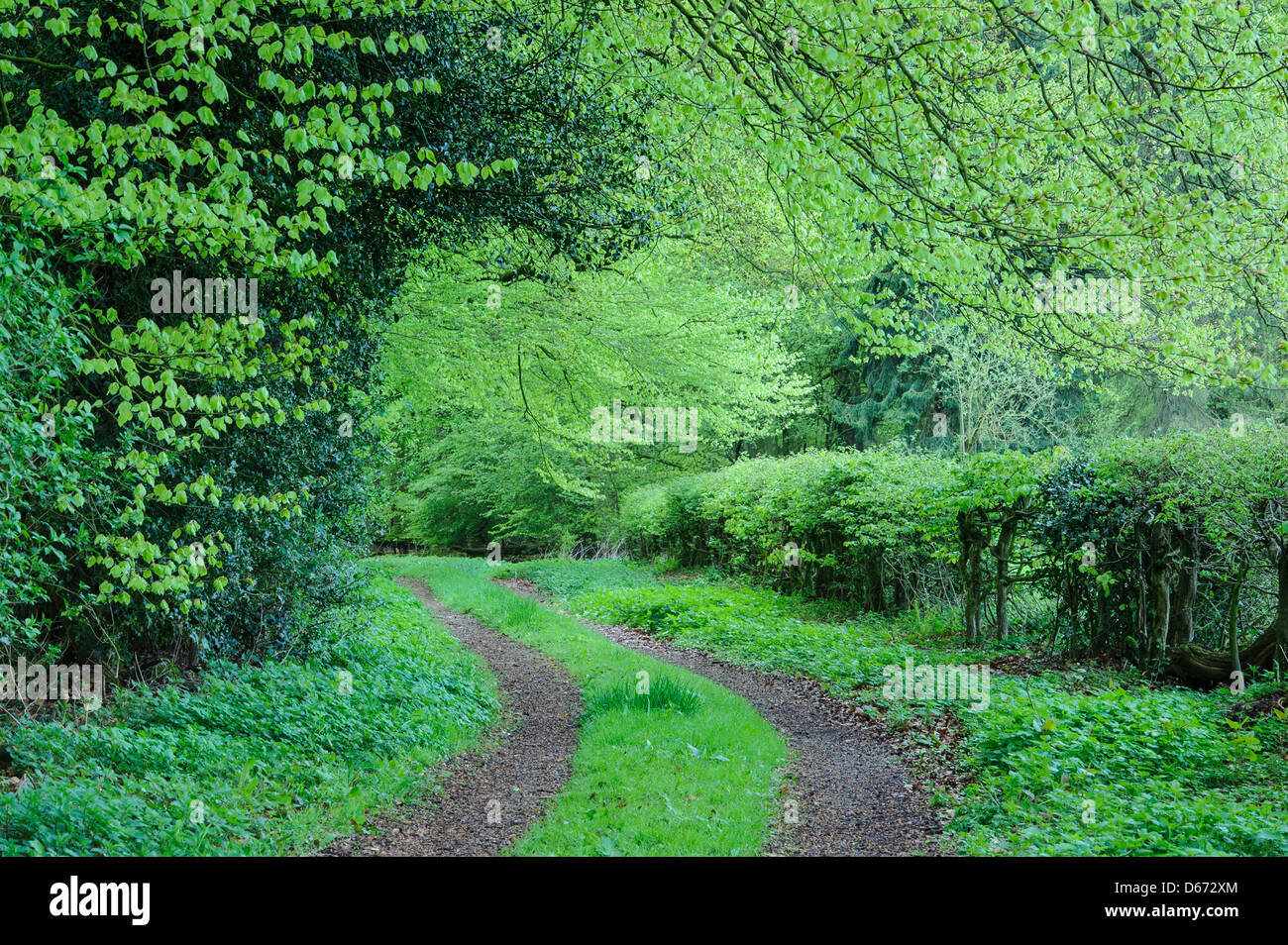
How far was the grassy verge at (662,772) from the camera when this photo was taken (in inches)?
205

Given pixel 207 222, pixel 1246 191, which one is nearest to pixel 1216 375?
pixel 1246 191

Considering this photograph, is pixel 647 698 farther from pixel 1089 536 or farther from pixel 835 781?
pixel 1089 536

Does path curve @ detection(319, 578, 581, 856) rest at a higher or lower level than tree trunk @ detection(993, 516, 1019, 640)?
lower

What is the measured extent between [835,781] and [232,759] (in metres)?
4.41

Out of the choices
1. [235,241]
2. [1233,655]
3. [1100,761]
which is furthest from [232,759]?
[1233,655]

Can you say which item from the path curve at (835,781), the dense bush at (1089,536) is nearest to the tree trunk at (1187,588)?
the dense bush at (1089,536)

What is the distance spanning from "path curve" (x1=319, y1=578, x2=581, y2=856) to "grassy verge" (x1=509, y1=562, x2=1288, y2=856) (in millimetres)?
2892

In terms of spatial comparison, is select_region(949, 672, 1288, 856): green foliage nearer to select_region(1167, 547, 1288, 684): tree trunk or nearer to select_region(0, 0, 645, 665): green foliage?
select_region(1167, 547, 1288, 684): tree trunk

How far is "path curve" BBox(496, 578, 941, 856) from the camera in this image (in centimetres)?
539

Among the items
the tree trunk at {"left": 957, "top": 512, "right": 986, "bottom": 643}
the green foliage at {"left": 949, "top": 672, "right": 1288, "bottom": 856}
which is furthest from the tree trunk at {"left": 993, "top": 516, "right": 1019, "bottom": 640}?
the green foliage at {"left": 949, "top": 672, "right": 1288, "bottom": 856}

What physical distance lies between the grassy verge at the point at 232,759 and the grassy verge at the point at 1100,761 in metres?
4.07

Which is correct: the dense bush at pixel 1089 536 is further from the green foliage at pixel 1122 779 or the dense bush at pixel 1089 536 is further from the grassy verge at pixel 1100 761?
the green foliage at pixel 1122 779

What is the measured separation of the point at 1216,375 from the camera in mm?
6988
